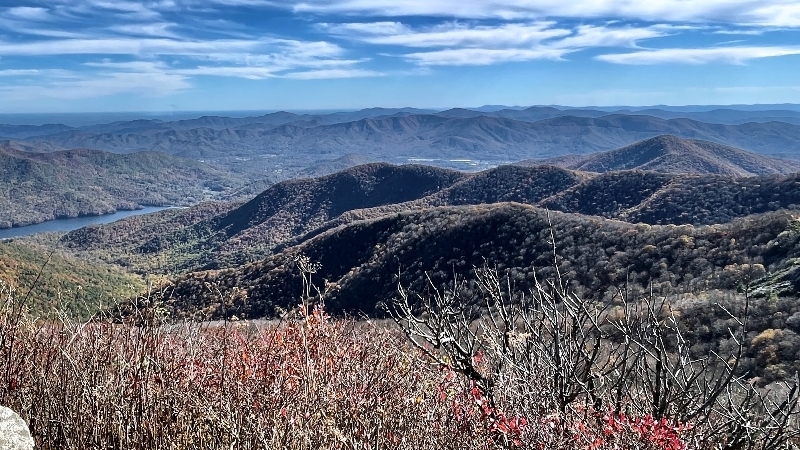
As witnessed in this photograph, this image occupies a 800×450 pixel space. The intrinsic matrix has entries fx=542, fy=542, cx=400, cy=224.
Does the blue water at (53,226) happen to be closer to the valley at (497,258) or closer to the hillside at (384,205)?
the hillside at (384,205)

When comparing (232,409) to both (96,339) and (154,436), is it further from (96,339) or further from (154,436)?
(96,339)

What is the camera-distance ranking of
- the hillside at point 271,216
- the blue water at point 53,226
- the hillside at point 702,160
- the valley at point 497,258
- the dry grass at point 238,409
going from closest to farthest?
the dry grass at point 238,409 < the valley at point 497,258 < the hillside at point 271,216 < the hillside at point 702,160 < the blue water at point 53,226

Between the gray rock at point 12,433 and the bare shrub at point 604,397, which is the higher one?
the gray rock at point 12,433

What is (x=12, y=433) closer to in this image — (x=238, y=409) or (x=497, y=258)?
(x=238, y=409)

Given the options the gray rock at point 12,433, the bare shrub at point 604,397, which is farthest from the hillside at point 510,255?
the gray rock at point 12,433

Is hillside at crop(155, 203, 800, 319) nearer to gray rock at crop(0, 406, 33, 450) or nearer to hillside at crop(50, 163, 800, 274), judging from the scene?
gray rock at crop(0, 406, 33, 450)

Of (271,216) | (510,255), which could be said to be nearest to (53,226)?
(271,216)

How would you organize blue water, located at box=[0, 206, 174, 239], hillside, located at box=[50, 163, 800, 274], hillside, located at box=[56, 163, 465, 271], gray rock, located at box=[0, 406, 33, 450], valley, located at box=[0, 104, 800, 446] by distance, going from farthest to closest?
blue water, located at box=[0, 206, 174, 239] < hillside, located at box=[56, 163, 465, 271] < hillside, located at box=[50, 163, 800, 274] < valley, located at box=[0, 104, 800, 446] < gray rock, located at box=[0, 406, 33, 450]

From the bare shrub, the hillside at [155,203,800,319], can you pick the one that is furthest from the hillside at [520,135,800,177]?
the bare shrub
